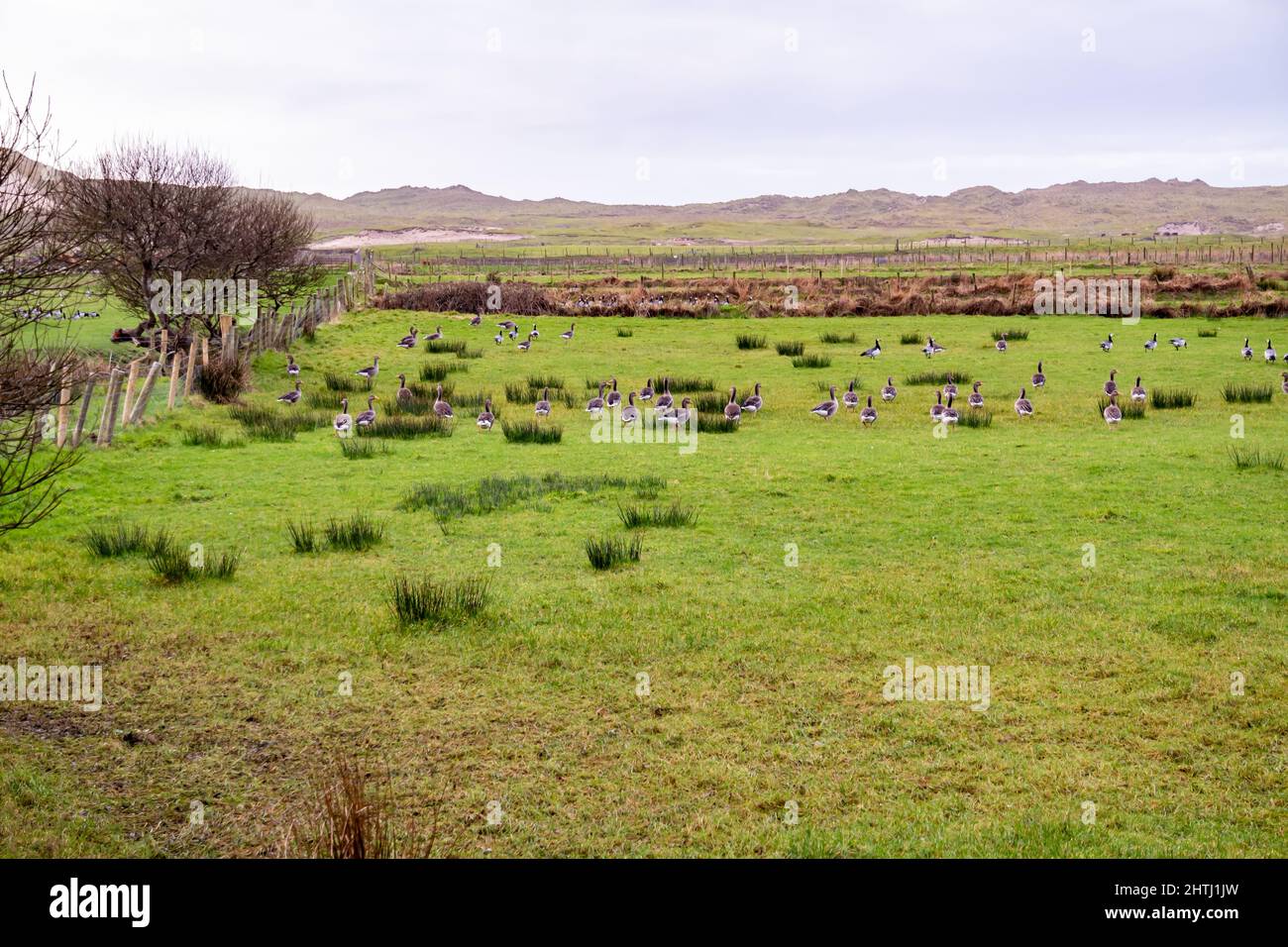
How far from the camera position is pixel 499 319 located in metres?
44.8

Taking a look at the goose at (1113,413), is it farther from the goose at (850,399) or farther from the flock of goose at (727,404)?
the goose at (850,399)

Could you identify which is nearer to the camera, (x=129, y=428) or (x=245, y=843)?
(x=245, y=843)

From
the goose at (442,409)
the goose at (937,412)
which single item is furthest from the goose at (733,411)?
the goose at (442,409)

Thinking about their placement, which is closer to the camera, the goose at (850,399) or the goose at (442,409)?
the goose at (442,409)

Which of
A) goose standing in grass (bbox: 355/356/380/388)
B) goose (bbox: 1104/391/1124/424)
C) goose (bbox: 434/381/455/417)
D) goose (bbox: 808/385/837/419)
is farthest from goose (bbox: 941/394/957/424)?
goose standing in grass (bbox: 355/356/380/388)

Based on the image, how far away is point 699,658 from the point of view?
9.55 metres

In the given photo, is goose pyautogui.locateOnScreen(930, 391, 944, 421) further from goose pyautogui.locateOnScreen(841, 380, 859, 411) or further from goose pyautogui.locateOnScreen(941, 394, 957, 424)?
goose pyautogui.locateOnScreen(841, 380, 859, 411)

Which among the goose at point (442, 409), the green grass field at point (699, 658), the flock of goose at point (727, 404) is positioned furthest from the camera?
the goose at point (442, 409)

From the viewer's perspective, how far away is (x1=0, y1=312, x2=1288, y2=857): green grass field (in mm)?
6812

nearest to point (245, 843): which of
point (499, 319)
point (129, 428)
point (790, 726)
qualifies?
point (790, 726)

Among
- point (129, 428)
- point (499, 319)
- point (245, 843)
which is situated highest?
point (499, 319)

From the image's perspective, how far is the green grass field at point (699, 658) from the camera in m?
6.81
